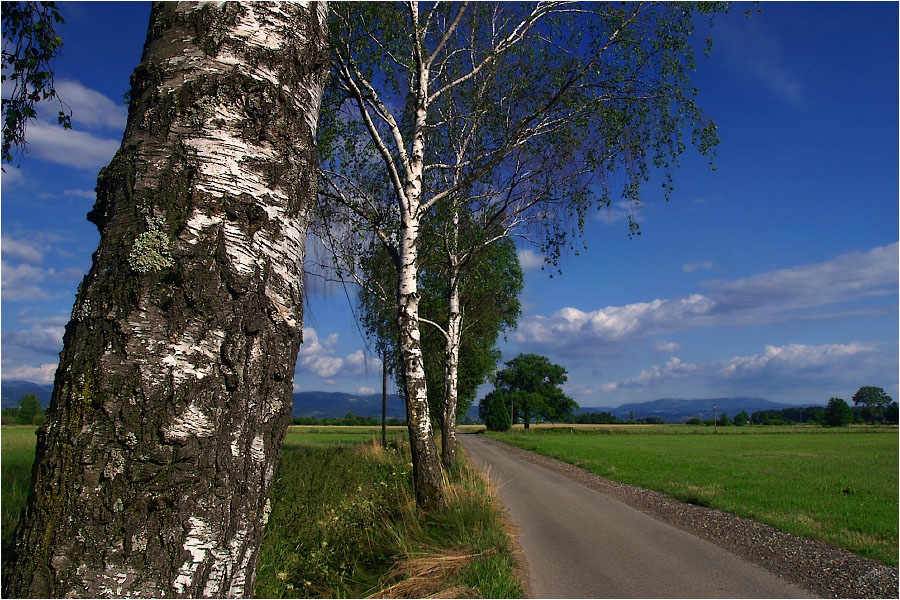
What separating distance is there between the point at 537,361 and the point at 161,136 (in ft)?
332

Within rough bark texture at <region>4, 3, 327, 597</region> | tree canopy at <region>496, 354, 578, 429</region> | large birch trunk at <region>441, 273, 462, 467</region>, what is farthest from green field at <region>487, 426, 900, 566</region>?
tree canopy at <region>496, 354, 578, 429</region>

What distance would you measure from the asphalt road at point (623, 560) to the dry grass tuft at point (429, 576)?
2.83 feet

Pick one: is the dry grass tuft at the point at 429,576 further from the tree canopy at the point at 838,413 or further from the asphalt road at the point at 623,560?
the tree canopy at the point at 838,413

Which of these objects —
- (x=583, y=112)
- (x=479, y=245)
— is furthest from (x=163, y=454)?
(x=479, y=245)

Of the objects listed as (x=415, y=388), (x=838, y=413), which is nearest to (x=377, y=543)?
(x=415, y=388)

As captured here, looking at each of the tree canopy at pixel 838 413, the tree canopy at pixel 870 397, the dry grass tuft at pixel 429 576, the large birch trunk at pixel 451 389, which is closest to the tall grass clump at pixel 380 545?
the dry grass tuft at pixel 429 576

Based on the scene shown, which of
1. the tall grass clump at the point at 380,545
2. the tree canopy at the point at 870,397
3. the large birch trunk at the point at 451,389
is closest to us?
the tall grass clump at the point at 380,545

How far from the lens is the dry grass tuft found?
512 cm

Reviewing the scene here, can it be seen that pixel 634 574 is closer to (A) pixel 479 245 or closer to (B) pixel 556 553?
(B) pixel 556 553

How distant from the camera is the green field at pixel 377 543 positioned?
526 centimetres

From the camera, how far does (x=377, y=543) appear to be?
613 centimetres

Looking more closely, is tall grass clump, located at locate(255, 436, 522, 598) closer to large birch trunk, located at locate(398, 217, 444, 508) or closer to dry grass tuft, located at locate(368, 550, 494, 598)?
dry grass tuft, located at locate(368, 550, 494, 598)

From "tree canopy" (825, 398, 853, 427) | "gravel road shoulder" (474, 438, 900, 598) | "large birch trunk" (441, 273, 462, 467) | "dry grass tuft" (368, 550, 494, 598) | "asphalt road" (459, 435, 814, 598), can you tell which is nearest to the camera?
"dry grass tuft" (368, 550, 494, 598)

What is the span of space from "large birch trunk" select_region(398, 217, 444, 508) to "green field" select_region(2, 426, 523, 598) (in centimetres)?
29
